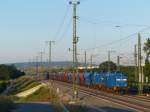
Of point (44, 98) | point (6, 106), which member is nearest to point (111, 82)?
point (44, 98)

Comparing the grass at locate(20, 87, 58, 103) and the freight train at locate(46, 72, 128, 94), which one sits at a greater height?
the freight train at locate(46, 72, 128, 94)

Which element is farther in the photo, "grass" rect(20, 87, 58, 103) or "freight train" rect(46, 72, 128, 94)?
"freight train" rect(46, 72, 128, 94)

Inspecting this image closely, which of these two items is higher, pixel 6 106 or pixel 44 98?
pixel 6 106

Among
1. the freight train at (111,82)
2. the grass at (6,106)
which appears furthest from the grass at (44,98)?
the grass at (6,106)

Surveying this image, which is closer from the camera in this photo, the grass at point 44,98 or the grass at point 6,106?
the grass at point 6,106

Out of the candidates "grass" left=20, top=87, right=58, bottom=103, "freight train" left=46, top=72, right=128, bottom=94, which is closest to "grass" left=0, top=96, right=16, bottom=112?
"grass" left=20, top=87, right=58, bottom=103

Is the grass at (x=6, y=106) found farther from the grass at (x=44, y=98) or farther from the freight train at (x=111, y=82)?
the freight train at (x=111, y=82)

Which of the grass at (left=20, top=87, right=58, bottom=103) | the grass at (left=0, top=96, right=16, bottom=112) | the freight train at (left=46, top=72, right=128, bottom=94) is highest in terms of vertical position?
the freight train at (left=46, top=72, right=128, bottom=94)

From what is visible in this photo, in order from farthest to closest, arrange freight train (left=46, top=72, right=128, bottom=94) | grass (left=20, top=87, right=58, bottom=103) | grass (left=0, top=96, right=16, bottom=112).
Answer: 1. freight train (left=46, top=72, right=128, bottom=94)
2. grass (left=20, top=87, right=58, bottom=103)
3. grass (left=0, top=96, right=16, bottom=112)

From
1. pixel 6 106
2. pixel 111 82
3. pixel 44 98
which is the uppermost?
pixel 111 82

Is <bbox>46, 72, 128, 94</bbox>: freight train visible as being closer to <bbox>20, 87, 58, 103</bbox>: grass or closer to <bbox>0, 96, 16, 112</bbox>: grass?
<bbox>20, 87, 58, 103</bbox>: grass

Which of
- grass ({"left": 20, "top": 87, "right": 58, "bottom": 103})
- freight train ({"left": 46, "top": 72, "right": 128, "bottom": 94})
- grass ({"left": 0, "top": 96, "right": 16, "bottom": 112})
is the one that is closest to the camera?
grass ({"left": 0, "top": 96, "right": 16, "bottom": 112})

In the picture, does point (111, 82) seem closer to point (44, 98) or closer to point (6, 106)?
point (44, 98)

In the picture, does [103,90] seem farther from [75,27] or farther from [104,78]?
[75,27]
